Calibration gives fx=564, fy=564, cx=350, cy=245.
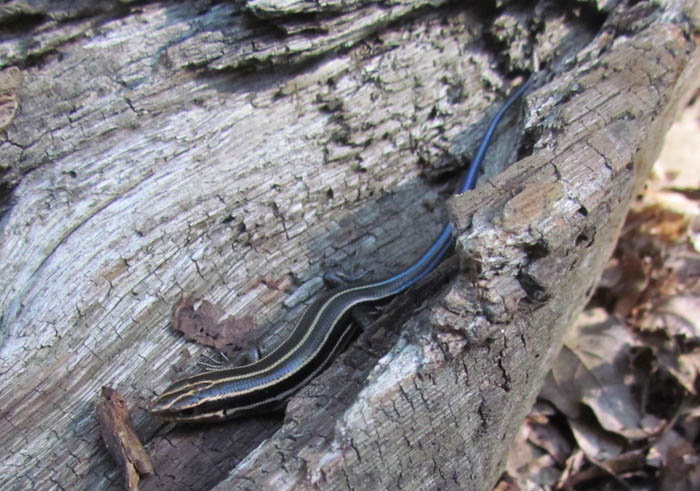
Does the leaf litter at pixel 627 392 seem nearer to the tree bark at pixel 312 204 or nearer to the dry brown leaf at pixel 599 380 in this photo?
the dry brown leaf at pixel 599 380

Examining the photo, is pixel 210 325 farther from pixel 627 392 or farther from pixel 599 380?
pixel 627 392

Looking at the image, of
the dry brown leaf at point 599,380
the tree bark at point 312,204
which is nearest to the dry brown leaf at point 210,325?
the tree bark at point 312,204

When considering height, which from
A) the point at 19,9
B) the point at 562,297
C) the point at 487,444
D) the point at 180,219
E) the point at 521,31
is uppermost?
the point at 19,9

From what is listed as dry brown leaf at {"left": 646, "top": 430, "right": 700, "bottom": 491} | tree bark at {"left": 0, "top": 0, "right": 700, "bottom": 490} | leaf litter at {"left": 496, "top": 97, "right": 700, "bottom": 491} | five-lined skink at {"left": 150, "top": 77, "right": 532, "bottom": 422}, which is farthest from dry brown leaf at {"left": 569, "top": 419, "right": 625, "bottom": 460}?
five-lined skink at {"left": 150, "top": 77, "right": 532, "bottom": 422}

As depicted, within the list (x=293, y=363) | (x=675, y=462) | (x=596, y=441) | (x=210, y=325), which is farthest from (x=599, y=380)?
(x=210, y=325)

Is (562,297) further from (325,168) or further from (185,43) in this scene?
(185,43)

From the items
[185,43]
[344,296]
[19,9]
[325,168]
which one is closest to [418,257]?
[344,296]
